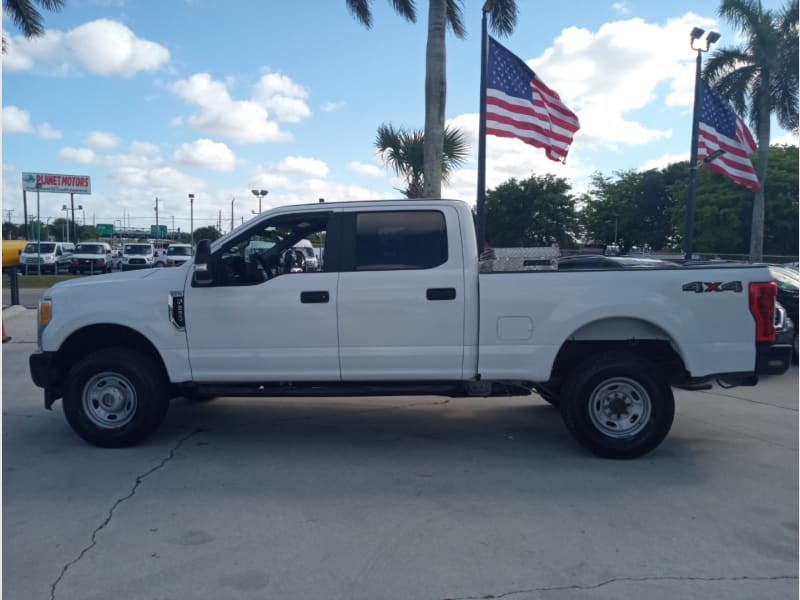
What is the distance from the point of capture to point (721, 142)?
16.0m

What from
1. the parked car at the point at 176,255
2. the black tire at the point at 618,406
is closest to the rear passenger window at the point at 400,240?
the black tire at the point at 618,406

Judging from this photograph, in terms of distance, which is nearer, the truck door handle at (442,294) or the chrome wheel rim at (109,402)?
the truck door handle at (442,294)

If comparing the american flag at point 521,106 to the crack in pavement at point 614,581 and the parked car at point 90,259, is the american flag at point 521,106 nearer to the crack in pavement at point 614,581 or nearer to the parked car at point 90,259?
the crack in pavement at point 614,581

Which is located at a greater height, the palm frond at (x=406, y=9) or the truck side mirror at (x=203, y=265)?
the palm frond at (x=406, y=9)

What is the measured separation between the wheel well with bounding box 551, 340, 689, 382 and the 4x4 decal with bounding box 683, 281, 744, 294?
0.52m

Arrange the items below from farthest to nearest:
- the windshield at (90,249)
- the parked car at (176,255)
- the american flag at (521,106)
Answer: the windshield at (90,249) → the parked car at (176,255) → the american flag at (521,106)

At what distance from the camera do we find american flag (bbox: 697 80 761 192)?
51.9 feet

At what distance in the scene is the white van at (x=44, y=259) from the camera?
39.9m

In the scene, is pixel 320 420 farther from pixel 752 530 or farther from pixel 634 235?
pixel 634 235

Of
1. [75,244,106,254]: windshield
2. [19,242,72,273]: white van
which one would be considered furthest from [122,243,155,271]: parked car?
[19,242,72,273]: white van

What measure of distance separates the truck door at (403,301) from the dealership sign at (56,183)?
3600 cm

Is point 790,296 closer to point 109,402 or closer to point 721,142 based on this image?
point 721,142

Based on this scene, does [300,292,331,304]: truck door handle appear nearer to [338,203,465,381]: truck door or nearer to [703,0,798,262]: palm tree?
[338,203,465,381]: truck door

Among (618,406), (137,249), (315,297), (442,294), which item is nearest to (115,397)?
(315,297)
